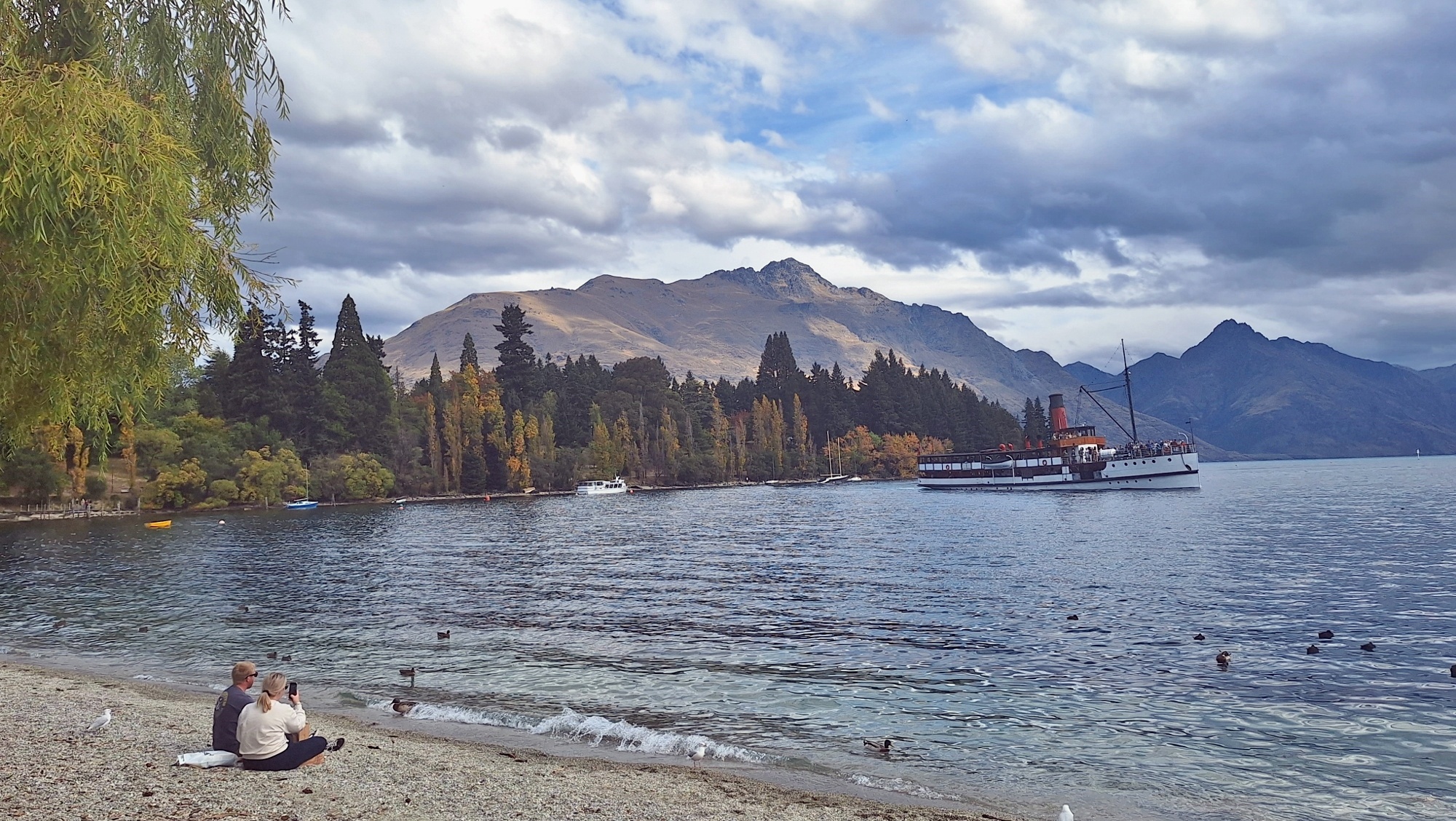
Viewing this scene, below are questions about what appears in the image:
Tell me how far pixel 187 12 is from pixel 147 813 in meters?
12.4

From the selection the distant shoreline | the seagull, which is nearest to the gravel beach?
the seagull

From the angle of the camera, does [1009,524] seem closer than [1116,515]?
Yes

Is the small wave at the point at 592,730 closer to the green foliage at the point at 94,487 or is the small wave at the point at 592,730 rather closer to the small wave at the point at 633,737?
the small wave at the point at 633,737

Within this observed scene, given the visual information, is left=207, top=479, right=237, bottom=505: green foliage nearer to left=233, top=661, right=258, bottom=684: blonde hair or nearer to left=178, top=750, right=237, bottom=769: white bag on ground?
left=178, top=750, right=237, bottom=769: white bag on ground

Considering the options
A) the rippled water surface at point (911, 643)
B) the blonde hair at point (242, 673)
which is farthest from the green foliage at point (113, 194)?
the rippled water surface at point (911, 643)

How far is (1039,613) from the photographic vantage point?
37969mm

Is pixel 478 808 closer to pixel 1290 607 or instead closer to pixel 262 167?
pixel 262 167

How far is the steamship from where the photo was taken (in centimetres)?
14975

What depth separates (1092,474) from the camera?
155m

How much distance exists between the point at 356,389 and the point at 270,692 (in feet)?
590

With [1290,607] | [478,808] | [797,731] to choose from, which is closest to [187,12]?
[478,808]

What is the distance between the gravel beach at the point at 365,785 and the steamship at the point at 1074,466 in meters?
147

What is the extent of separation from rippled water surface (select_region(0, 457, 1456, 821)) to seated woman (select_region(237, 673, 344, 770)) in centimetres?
705

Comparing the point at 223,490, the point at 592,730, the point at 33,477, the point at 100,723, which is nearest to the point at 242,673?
the point at 100,723
